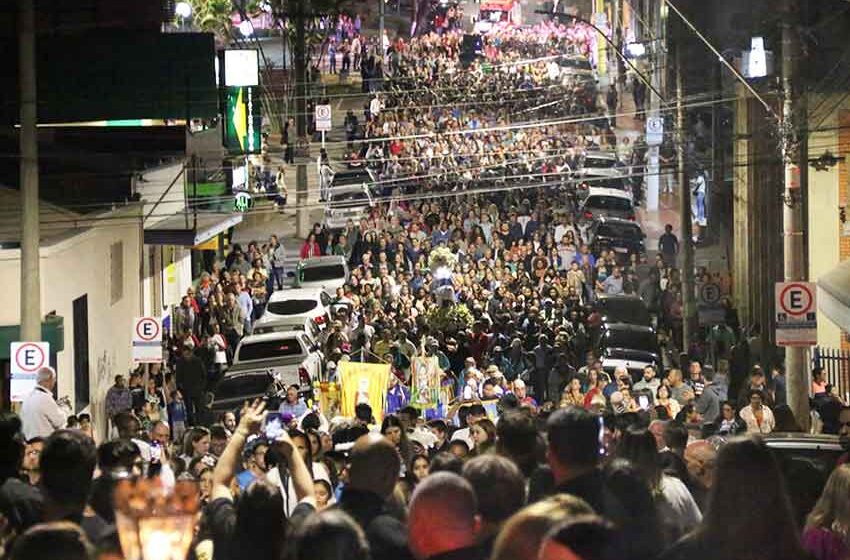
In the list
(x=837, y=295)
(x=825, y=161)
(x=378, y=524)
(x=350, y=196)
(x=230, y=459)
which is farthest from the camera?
(x=350, y=196)

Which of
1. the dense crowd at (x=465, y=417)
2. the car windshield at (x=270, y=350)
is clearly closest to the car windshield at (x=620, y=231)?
the dense crowd at (x=465, y=417)

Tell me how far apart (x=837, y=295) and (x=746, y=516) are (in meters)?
17.2

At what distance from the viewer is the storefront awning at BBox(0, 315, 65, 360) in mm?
23078

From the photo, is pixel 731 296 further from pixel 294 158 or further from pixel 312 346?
pixel 294 158

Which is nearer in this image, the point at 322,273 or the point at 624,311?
the point at 624,311

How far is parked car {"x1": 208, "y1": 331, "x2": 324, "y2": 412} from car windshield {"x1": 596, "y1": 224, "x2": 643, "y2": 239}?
1466 cm

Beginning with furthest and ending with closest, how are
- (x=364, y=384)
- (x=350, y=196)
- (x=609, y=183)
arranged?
(x=609, y=183), (x=350, y=196), (x=364, y=384)

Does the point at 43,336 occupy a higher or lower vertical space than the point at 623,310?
higher

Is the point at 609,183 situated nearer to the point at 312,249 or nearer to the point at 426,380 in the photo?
the point at 312,249

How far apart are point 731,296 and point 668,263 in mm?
1596

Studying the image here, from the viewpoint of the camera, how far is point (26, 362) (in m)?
19.8

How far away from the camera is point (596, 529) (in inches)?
226

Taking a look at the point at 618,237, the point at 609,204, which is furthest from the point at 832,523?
the point at 609,204

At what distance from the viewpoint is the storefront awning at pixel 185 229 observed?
106 ft
